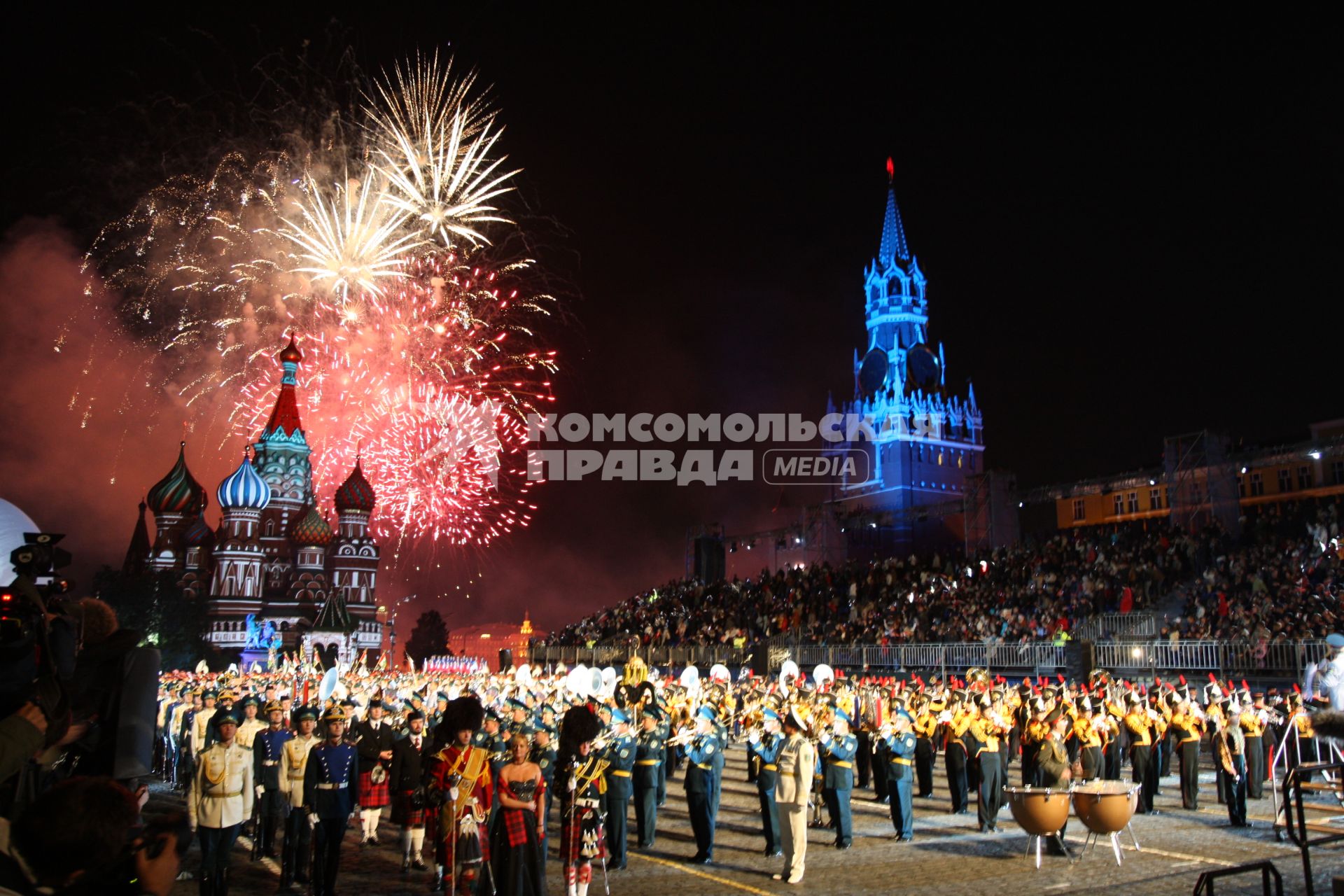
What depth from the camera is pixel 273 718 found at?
1358 centimetres

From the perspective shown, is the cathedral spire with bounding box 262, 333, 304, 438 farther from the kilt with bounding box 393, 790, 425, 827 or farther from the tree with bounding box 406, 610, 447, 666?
the kilt with bounding box 393, 790, 425, 827

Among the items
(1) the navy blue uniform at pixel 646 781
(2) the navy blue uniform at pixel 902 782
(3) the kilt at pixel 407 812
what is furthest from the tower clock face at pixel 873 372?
(3) the kilt at pixel 407 812

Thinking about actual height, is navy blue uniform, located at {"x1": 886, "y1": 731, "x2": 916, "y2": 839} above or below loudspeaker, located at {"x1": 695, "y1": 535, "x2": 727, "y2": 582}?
below

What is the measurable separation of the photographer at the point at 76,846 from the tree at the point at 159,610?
60194 mm

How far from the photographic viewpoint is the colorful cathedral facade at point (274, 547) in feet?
249

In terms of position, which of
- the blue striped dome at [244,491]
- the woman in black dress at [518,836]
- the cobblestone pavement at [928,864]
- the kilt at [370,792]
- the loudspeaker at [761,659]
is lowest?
the cobblestone pavement at [928,864]

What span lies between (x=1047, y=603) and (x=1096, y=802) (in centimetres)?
2057

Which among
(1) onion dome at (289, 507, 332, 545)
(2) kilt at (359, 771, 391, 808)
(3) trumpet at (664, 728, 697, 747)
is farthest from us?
(1) onion dome at (289, 507, 332, 545)

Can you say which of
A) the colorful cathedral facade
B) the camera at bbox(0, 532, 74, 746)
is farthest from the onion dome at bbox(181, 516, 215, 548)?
the camera at bbox(0, 532, 74, 746)

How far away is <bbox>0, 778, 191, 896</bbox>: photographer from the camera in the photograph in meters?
3.57

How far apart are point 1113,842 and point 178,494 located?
82.8m

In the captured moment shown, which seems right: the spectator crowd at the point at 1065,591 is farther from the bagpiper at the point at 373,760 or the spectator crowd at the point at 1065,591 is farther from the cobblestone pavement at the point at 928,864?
the bagpiper at the point at 373,760

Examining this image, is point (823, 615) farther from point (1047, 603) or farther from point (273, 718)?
point (273, 718)

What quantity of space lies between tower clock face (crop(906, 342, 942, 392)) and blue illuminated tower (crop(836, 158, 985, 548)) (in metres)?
0.10
